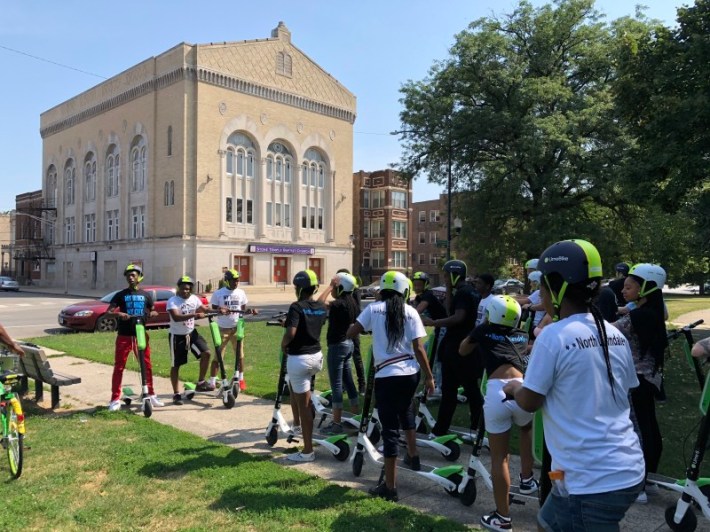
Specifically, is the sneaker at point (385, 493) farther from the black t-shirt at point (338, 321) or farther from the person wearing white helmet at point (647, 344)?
the black t-shirt at point (338, 321)

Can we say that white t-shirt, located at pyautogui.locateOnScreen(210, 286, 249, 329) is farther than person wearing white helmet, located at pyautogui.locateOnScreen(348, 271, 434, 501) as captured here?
Yes

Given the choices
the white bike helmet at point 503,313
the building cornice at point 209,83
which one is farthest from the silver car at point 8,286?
the white bike helmet at point 503,313

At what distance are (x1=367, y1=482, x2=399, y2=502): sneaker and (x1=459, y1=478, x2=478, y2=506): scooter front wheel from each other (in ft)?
1.73

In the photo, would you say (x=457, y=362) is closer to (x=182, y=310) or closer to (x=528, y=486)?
(x=528, y=486)

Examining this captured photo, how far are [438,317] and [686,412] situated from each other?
144 inches

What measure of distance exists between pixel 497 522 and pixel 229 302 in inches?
224

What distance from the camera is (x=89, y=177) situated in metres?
52.3

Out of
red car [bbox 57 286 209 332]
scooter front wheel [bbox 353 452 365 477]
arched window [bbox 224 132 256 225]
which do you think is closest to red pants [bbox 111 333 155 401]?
scooter front wheel [bbox 353 452 365 477]

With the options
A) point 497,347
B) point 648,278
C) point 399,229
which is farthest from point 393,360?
point 399,229

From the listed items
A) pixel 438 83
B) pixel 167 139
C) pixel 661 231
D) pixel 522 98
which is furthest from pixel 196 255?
pixel 661 231

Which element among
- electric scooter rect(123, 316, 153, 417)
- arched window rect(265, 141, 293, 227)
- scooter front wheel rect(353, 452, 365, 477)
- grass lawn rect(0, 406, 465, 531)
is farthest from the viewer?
arched window rect(265, 141, 293, 227)

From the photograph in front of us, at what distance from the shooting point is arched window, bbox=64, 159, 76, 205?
180 feet

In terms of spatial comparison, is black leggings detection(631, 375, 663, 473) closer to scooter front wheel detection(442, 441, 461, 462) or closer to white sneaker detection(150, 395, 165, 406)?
scooter front wheel detection(442, 441, 461, 462)

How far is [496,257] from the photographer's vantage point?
2889 centimetres
